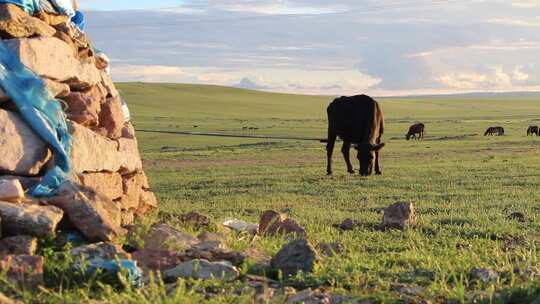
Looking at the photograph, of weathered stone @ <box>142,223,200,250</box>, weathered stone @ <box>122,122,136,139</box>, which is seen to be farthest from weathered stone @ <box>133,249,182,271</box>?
weathered stone @ <box>122,122,136,139</box>

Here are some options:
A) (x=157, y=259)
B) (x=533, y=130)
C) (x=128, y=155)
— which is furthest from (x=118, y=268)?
(x=533, y=130)

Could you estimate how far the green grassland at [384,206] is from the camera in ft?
21.1

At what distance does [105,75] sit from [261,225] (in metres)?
2.92

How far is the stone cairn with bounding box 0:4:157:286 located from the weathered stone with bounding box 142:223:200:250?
269 millimetres

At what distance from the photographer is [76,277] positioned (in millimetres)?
6184

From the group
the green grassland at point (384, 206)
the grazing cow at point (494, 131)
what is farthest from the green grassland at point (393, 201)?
the grazing cow at point (494, 131)

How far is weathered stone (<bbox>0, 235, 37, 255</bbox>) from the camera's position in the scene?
21.2ft

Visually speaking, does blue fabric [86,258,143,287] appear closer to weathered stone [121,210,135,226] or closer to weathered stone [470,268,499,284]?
weathered stone [470,268,499,284]

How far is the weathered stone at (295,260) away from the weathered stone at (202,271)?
387 mm

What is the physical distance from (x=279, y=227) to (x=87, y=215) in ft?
10.2

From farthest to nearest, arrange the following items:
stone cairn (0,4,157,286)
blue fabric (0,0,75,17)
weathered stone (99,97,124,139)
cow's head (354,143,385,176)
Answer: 1. cow's head (354,143,385,176)
2. weathered stone (99,97,124,139)
3. blue fabric (0,0,75,17)
4. stone cairn (0,4,157,286)

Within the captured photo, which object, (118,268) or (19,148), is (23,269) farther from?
(19,148)

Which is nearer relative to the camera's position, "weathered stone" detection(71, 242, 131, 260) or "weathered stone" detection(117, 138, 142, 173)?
"weathered stone" detection(71, 242, 131, 260)

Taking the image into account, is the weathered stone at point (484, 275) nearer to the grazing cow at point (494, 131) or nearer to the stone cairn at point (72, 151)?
the stone cairn at point (72, 151)
